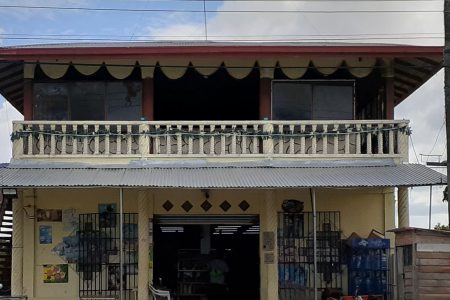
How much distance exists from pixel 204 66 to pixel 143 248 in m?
3.93

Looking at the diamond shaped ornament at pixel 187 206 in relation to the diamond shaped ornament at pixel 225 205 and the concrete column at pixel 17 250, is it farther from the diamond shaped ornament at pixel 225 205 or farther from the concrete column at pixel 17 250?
the concrete column at pixel 17 250

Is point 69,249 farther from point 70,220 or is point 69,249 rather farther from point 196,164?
point 196,164

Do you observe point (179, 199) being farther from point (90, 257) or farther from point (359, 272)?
point (359, 272)

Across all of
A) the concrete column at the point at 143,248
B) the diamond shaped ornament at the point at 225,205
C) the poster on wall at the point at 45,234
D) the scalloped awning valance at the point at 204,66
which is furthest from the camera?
the diamond shaped ornament at the point at 225,205

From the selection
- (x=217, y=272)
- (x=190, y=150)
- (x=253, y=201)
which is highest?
(x=190, y=150)

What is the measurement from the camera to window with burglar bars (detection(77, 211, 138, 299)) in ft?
50.7

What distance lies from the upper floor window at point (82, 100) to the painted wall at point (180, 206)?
1.77 m

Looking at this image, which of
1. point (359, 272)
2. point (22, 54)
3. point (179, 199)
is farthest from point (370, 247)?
point (22, 54)

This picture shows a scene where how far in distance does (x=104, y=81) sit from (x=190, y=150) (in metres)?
2.72

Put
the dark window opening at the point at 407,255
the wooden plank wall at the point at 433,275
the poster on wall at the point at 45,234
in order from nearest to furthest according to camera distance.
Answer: the wooden plank wall at the point at 433,275, the dark window opening at the point at 407,255, the poster on wall at the point at 45,234

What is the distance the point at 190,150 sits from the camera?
607 inches

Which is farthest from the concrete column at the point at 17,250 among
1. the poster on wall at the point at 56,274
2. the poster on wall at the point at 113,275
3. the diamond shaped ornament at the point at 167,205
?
the diamond shaped ornament at the point at 167,205

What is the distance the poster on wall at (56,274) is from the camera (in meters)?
15.5

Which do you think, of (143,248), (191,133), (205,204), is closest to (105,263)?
(143,248)
